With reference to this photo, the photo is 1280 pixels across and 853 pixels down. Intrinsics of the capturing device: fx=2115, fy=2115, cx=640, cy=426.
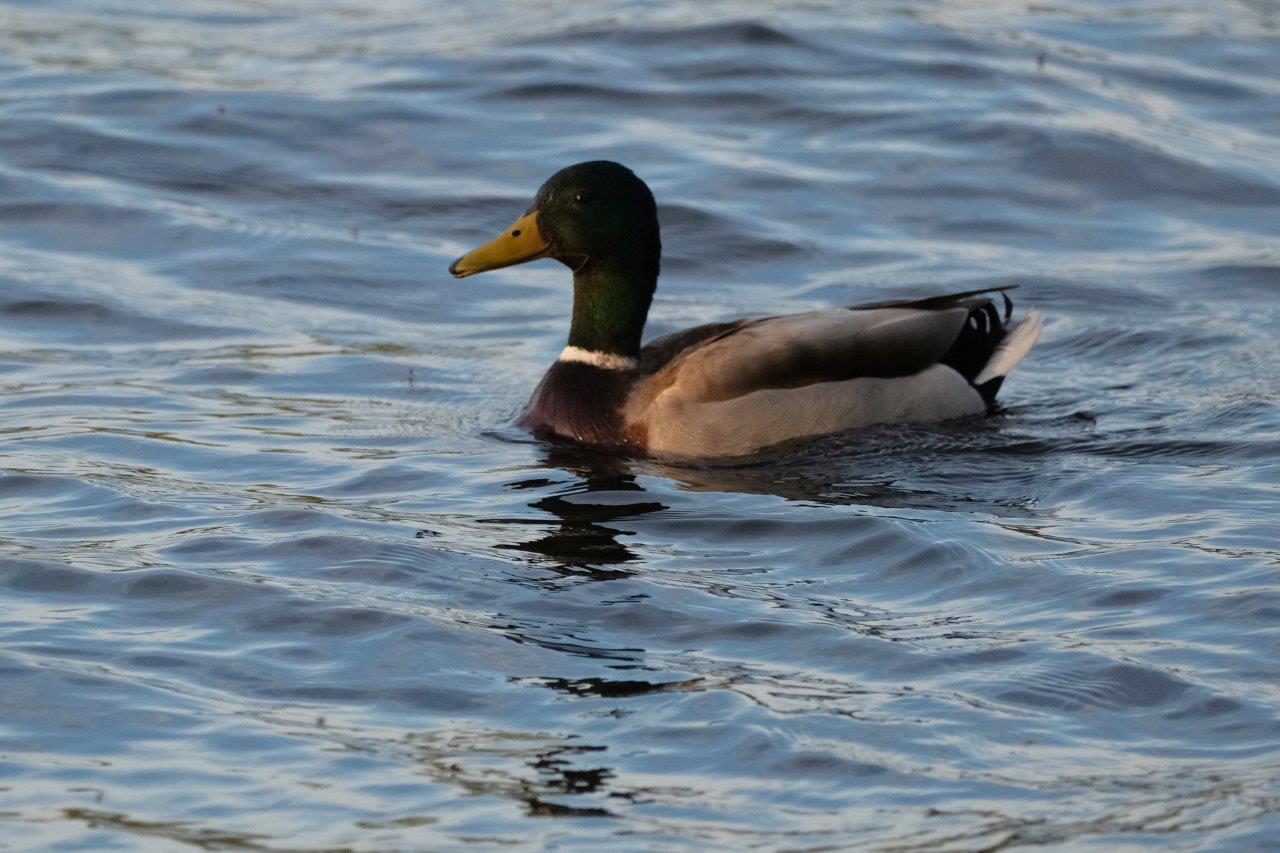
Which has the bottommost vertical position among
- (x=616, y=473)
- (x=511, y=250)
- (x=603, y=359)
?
(x=616, y=473)

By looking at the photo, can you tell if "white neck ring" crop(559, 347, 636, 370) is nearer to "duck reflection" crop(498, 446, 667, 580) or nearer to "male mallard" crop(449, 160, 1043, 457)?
"male mallard" crop(449, 160, 1043, 457)

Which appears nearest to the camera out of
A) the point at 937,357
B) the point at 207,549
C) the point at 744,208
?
the point at 207,549

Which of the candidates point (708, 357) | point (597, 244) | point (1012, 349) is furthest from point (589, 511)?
point (1012, 349)

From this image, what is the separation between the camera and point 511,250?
8875mm

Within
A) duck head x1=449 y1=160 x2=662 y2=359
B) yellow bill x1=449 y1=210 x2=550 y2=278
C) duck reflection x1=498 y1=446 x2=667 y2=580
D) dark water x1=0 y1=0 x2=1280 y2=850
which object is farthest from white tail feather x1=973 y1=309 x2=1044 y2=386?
yellow bill x1=449 y1=210 x2=550 y2=278

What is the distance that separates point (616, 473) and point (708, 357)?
69 cm

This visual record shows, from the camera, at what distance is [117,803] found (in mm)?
4750

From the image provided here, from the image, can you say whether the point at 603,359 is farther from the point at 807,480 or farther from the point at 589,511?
the point at 589,511

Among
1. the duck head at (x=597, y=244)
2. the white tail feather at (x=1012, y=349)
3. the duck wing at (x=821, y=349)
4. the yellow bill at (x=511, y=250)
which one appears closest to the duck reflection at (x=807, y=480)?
the duck wing at (x=821, y=349)

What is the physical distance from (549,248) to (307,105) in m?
5.81

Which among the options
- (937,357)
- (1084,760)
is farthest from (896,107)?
(1084,760)

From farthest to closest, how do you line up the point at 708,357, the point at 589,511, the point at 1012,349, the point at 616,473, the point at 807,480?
the point at 1012,349 < the point at 708,357 < the point at 616,473 < the point at 807,480 < the point at 589,511

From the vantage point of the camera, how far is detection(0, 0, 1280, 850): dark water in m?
4.93

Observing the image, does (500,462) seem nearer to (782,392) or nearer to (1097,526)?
(782,392)
